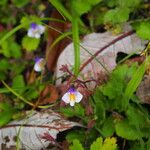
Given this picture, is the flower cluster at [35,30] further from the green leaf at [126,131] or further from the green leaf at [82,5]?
the green leaf at [126,131]

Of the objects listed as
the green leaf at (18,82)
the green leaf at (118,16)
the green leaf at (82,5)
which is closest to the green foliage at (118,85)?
the green leaf at (118,16)

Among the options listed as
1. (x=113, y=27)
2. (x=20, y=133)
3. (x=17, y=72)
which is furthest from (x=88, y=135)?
(x=17, y=72)

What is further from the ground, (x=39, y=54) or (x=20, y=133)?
(x=39, y=54)

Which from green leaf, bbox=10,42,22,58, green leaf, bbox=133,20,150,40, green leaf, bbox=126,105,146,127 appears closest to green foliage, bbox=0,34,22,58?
green leaf, bbox=10,42,22,58

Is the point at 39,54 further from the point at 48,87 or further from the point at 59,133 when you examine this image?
the point at 59,133

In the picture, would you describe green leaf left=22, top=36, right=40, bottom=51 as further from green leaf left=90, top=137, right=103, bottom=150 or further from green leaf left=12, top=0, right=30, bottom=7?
green leaf left=90, top=137, right=103, bottom=150

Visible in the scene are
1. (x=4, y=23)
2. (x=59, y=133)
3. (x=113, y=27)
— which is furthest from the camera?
(x=4, y=23)
